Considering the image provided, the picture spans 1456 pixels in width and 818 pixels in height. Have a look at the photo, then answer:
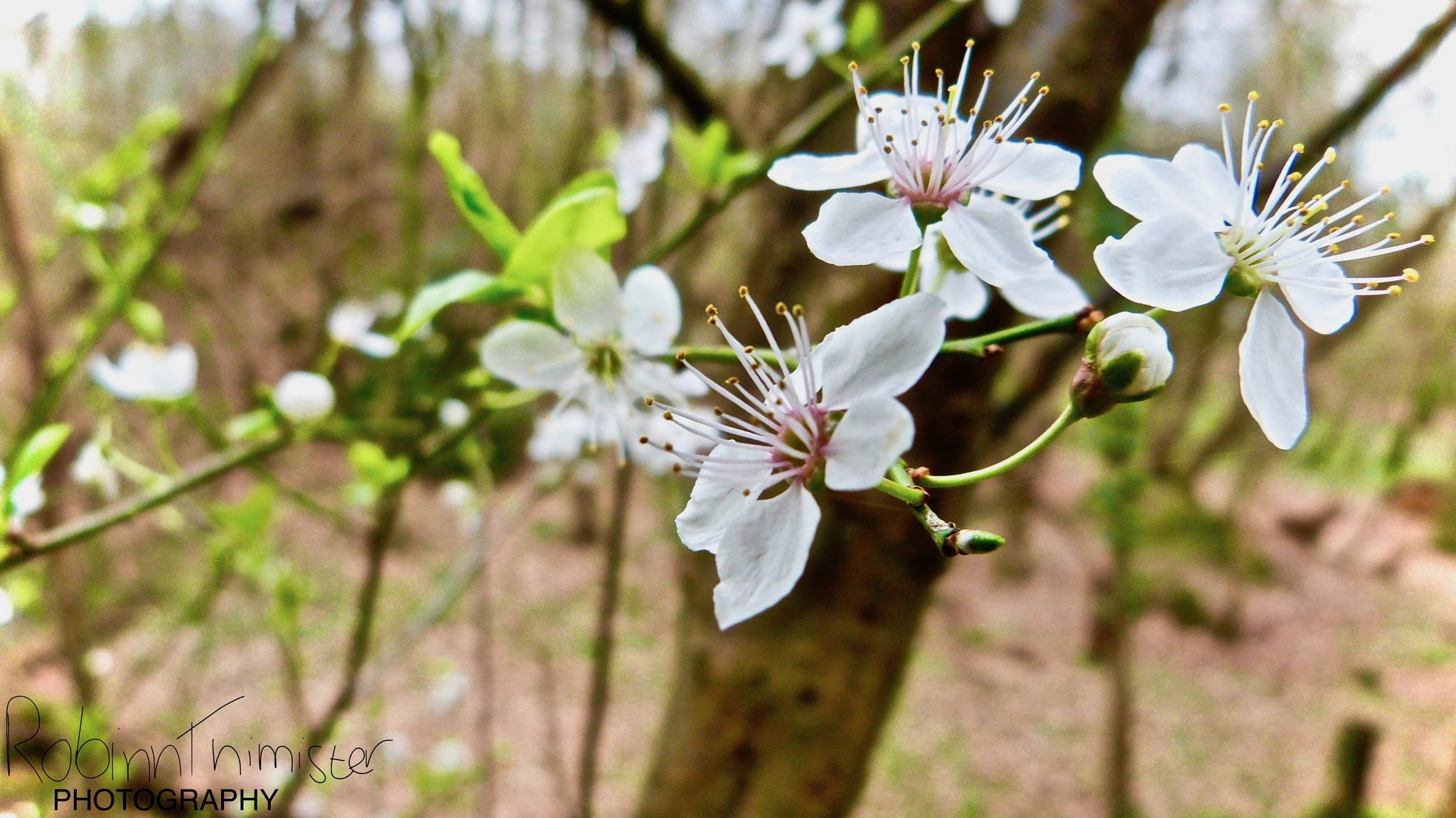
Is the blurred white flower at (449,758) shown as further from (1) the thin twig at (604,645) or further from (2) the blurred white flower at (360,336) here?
(2) the blurred white flower at (360,336)

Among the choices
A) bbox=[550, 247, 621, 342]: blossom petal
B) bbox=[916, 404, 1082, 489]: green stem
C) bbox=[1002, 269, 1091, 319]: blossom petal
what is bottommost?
bbox=[916, 404, 1082, 489]: green stem

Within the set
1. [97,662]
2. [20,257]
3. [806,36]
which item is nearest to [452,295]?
[806,36]

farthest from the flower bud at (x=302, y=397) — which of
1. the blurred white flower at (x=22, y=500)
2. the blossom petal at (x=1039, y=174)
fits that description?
the blossom petal at (x=1039, y=174)

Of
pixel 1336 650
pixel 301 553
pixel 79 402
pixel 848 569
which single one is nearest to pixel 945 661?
pixel 1336 650

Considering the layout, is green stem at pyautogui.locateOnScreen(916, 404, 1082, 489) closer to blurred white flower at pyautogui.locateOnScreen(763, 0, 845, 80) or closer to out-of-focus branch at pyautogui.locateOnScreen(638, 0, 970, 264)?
out-of-focus branch at pyautogui.locateOnScreen(638, 0, 970, 264)

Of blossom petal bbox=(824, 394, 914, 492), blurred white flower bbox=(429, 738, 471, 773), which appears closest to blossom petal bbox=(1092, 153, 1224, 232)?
blossom petal bbox=(824, 394, 914, 492)

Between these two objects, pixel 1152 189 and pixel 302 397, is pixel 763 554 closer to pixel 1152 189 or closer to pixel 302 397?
pixel 1152 189
